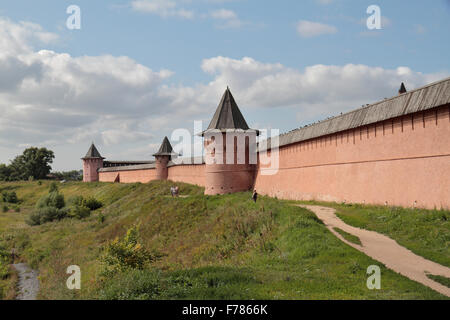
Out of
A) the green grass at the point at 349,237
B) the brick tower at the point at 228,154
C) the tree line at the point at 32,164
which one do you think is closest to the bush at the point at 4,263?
the brick tower at the point at 228,154

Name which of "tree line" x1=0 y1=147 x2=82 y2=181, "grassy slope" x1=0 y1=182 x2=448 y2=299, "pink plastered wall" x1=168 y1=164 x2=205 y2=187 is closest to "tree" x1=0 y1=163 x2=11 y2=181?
"tree line" x1=0 y1=147 x2=82 y2=181

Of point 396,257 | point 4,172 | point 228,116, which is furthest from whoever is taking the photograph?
point 4,172

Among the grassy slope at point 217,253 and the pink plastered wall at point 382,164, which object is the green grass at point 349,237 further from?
the pink plastered wall at point 382,164

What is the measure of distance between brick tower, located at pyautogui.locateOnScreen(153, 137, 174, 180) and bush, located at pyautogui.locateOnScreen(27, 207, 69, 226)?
854 centimetres

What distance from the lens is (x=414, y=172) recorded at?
1060cm

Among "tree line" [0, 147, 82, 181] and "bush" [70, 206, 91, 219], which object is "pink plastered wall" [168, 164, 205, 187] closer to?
"bush" [70, 206, 91, 219]

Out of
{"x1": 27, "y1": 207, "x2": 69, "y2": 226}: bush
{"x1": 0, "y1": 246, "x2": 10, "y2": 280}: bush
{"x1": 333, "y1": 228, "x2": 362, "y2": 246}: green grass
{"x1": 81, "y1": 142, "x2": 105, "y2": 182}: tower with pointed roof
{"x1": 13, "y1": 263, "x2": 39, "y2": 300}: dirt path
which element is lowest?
{"x1": 13, "y1": 263, "x2": 39, "y2": 300}: dirt path

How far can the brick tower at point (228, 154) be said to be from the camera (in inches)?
827

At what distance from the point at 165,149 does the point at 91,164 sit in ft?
70.3

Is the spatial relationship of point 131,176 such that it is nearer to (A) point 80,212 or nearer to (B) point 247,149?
(A) point 80,212

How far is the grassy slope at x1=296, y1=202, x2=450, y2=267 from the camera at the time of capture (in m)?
7.34

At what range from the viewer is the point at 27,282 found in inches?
656

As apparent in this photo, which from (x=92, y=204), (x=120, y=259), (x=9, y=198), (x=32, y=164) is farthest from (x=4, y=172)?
(x=120, y=259)

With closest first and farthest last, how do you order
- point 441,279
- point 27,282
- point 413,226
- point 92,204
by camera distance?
point 441,279
point 413,226
point 27,282
point 92,204
